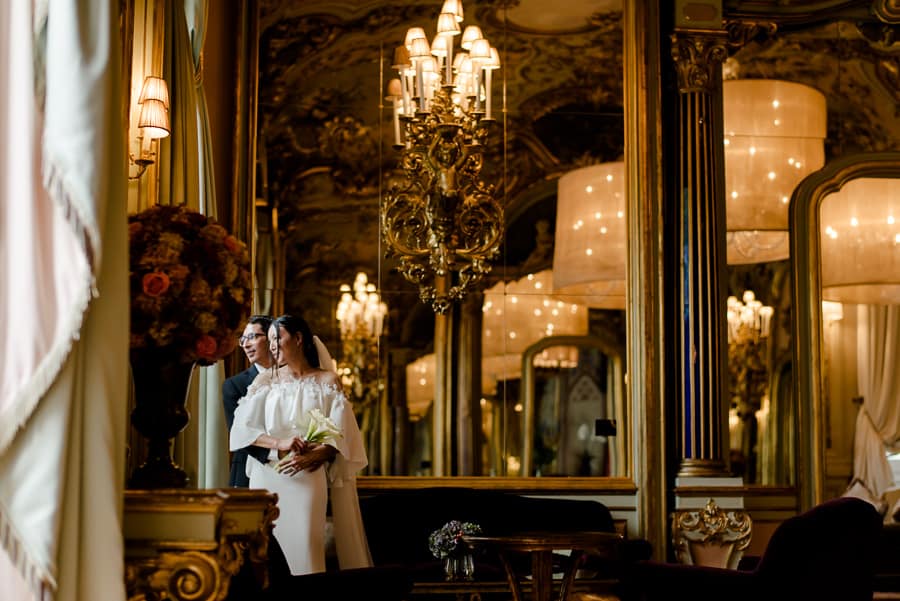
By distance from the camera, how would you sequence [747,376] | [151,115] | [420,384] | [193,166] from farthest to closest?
[747,376]
[420,384]
[193,166]
[151,115]

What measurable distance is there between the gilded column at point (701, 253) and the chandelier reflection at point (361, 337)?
5.68ft

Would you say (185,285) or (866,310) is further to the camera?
(866,310)

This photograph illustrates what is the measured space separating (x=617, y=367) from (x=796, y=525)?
118 inches

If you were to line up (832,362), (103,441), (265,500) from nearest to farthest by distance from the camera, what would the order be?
(103,441) → (265,500) → (832,362)

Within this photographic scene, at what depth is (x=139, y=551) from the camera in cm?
284

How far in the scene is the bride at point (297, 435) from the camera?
5.61 metres

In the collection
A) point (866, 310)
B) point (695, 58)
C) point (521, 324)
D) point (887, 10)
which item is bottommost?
point (521, 324)

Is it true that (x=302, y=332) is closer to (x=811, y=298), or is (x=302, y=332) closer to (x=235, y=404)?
(x=235, y=404)

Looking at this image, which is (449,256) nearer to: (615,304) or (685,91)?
(615,304)

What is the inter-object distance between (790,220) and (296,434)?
3691mm

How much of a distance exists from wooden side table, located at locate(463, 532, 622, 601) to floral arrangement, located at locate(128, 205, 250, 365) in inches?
93.3

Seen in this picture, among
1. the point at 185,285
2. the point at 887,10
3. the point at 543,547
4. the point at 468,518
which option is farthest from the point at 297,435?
the point at 887,10

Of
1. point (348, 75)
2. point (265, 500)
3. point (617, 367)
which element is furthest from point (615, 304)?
point (265, 500)

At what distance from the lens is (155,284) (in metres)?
3.13
